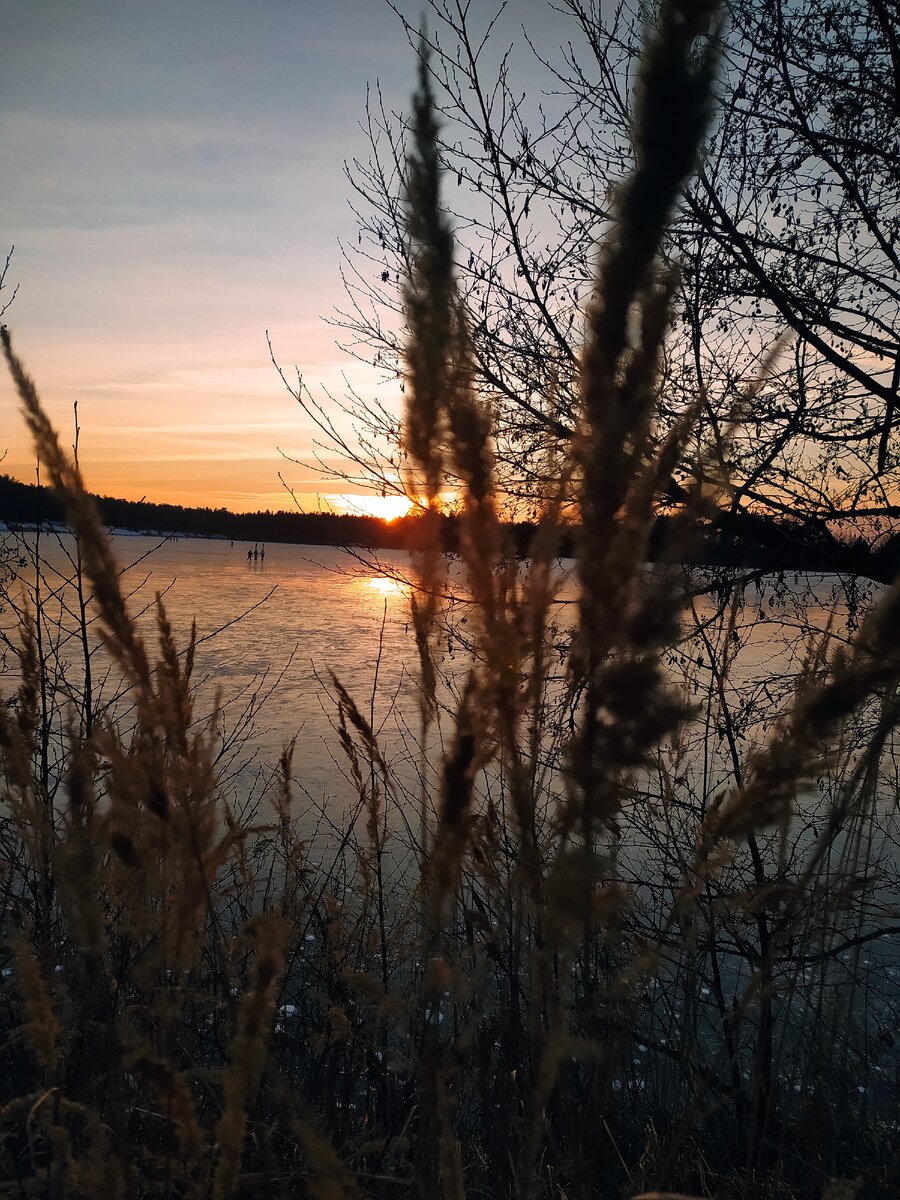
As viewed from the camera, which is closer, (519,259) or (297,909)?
(297,909)

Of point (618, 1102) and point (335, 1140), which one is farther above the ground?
point (335, 1140)

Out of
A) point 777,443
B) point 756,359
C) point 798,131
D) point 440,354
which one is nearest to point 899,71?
point 798,131

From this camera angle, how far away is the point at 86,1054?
1.53m

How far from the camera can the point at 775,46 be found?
13.9 feet

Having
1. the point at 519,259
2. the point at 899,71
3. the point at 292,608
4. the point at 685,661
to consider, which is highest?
the point at 899,71

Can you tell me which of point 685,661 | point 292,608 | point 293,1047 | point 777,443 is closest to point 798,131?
point 777,443

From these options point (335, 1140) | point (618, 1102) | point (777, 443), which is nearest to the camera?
point (335, 1140)

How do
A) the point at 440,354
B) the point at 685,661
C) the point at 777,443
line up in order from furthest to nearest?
the point at 777,443 < the point at 685,661 < the point at 440,354

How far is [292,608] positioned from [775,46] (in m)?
24.7

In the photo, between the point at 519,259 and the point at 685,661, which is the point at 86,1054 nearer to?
the point at 685,661

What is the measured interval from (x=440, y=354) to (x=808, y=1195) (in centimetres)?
164

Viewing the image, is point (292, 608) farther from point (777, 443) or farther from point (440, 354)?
point (440, 354)

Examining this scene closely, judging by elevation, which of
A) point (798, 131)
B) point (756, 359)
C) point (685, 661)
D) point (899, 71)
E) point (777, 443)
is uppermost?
point (899, 71)

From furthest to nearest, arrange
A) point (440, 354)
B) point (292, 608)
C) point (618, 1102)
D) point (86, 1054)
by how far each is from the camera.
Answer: point (292, 608) → point (618, 1102) → point (86, 1054) → point (440, 354)
